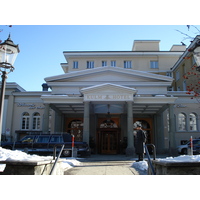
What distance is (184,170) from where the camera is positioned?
5.38 meters

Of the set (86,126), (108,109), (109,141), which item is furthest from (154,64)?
(86,126)

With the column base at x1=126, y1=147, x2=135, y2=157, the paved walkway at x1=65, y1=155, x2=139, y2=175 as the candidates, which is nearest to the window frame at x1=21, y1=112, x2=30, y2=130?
the column base at x1=126, y1=147, x2=135, y2=157

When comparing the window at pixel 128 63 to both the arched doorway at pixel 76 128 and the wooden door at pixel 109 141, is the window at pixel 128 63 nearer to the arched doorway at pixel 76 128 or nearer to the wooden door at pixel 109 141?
the arched doorway at pixel 76 128

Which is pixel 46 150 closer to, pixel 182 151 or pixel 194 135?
pixel 182 151

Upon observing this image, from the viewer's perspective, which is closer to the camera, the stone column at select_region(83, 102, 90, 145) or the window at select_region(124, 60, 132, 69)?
the stone column at select_region(83, 102, 90, 145)

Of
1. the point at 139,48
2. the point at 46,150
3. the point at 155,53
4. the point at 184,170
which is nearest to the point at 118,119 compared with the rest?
the point at 46,150

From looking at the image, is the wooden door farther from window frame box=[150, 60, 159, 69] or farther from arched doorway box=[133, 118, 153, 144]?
window frame box=[150, 60, 159, 69]

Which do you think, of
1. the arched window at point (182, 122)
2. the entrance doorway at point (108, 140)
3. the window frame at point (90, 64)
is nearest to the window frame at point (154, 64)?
the window frame at point (90, 64)

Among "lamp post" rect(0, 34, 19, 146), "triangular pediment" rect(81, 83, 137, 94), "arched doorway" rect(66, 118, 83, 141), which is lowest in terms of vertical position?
"arched doorway" rect(66, 118, 83, 141)

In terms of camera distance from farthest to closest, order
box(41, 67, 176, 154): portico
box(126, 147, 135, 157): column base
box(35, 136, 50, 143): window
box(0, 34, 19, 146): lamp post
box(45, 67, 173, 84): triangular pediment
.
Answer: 1. box(45, 67, 173, 84): triangular pediment
2. box(41, 67, 176, 154): portico
3. box(126, 147, 135, 157): column base
4. box(35, 136, 50, 143): window
5. box(0, 34, 19, 146): lamp post

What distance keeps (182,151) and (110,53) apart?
19.0 metres

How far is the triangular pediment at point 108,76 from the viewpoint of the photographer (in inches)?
992

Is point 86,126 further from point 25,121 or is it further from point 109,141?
point 25,121

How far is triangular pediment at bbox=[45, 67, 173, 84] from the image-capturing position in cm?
2519
